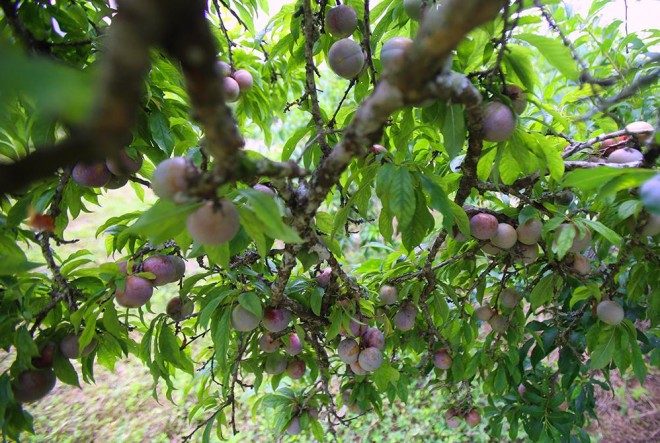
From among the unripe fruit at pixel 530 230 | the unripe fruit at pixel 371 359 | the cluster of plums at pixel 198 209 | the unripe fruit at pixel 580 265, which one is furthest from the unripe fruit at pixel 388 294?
the cluster of plums at pixel 198 209

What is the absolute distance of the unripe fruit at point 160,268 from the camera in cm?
104

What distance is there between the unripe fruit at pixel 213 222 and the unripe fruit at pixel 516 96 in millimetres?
595

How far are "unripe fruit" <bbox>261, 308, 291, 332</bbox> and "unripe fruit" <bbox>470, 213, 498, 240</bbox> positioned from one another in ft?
1.87

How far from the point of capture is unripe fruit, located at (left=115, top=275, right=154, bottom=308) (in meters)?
0.97

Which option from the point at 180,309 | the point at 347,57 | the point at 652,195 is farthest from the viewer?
the point at 180,309

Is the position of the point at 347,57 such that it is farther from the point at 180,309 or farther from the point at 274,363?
the point at 274,363

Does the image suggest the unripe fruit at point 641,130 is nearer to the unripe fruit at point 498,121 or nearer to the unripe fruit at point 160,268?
the unripe fruit at point 498,121

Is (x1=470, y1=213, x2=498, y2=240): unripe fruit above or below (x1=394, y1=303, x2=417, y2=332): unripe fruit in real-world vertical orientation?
above

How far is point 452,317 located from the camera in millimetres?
1613

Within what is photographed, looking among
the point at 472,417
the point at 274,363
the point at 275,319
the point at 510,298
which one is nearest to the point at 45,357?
the point at 275,319

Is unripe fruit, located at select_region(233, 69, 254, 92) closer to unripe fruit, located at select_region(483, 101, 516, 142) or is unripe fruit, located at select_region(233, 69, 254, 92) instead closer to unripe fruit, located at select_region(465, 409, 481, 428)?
unripe fruit, located at select_region(483, 101, 516, 142)

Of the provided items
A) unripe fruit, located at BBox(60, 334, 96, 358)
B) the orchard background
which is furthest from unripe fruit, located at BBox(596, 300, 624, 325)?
unripe fruit, located at BBox(60, 334, 96, 358)

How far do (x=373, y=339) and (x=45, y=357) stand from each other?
2.91 ft

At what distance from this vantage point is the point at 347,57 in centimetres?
98
